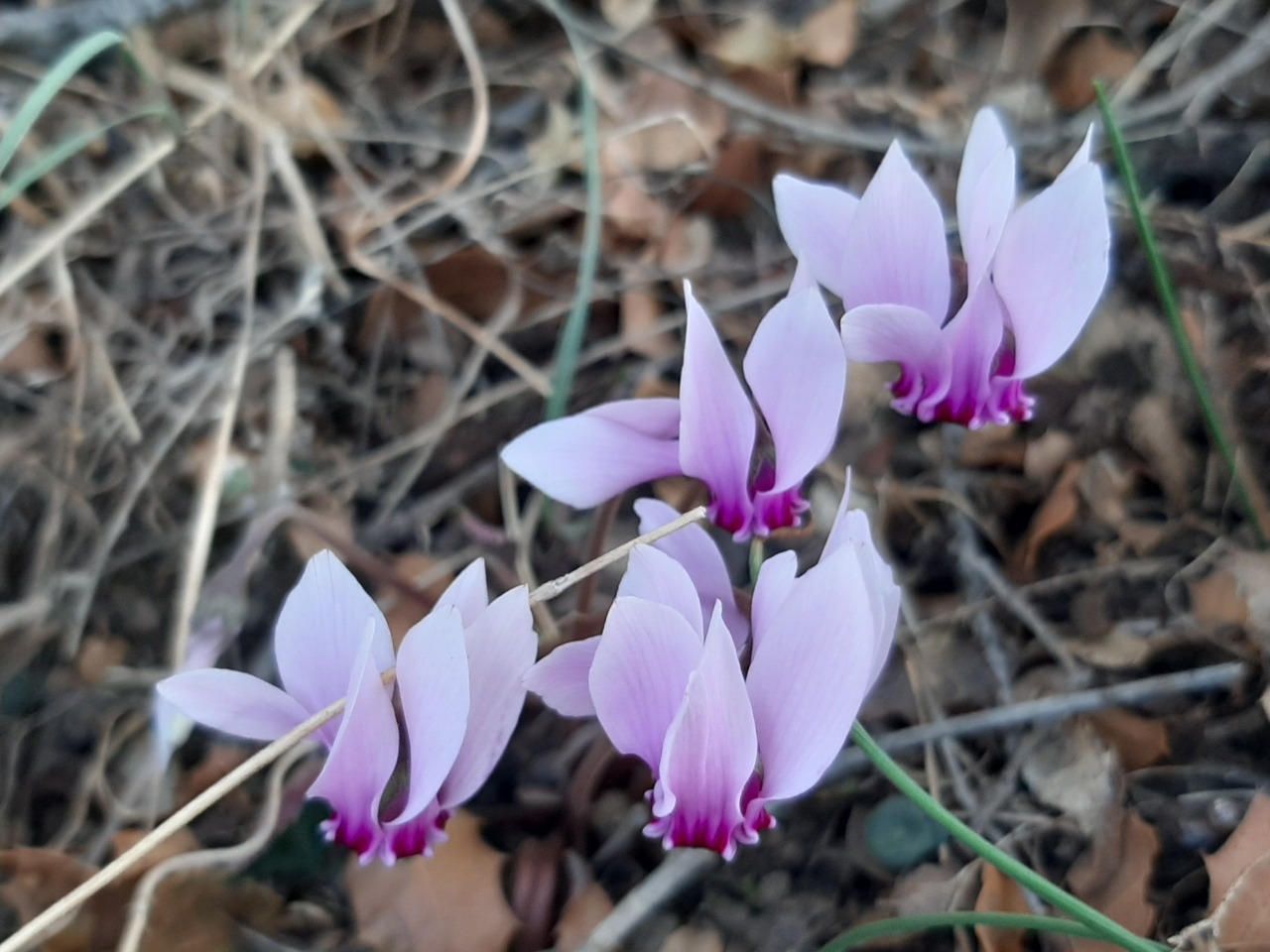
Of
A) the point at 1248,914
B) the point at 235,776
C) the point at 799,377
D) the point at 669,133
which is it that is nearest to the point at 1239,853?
the point at 1248,914

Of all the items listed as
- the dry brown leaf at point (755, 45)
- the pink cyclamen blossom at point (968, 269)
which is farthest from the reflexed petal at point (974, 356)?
the dry brown leaf at point (755, 45)

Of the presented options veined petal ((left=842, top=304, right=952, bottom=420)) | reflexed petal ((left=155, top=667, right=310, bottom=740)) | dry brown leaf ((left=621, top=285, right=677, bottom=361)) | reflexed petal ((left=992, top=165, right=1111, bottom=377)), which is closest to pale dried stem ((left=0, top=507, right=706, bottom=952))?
reflexed petal ((left=155, top=667, right=310, bottom=740))

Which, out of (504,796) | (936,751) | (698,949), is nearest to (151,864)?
(504,796)

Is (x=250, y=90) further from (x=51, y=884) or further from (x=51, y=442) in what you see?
(x=51, y=884)

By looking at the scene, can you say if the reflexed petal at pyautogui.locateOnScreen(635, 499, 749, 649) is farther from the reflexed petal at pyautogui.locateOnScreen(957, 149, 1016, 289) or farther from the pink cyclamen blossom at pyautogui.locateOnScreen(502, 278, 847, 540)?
the reflexed petal at pyautogui.locateOnScreen(957, 149, 1016, 289)

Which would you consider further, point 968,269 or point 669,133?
point 669,133

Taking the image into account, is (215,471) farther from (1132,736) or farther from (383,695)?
(1132,736)

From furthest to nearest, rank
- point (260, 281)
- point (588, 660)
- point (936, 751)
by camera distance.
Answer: point (260, 281), point (936, 751), point (588, 660)
